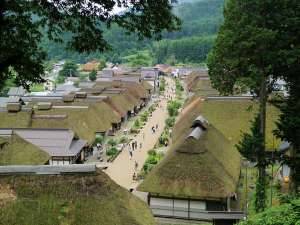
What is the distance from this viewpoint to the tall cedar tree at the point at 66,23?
907cm

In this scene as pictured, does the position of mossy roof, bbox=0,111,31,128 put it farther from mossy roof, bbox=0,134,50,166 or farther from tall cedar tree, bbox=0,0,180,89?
tall cedar tree, bbox=0,0,180,89

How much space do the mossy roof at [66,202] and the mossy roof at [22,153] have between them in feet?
39.9

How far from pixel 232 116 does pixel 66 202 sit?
955 inches

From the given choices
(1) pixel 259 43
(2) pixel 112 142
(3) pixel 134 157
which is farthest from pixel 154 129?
(1) pixel 259 43

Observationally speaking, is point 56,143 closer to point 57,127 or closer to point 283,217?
point 57,127

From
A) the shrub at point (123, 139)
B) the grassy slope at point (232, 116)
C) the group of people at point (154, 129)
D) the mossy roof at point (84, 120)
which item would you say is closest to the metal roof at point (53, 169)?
the grassy slope at point (232, 116)

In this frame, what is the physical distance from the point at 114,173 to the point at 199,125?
318 inches

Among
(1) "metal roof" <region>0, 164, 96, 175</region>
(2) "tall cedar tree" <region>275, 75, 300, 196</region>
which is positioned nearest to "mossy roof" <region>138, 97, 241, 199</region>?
(2) "tall cedar tree" <region>275, 75, 300, 196</region>

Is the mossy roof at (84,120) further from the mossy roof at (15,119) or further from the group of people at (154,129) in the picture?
the group of people at (154,129)

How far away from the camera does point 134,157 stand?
40.0 m

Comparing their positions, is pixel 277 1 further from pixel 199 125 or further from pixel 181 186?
pixel 199 125

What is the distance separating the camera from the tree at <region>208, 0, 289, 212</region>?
784 inches

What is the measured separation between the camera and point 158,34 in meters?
9.63

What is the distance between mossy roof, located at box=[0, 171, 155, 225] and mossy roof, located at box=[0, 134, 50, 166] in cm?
1217
